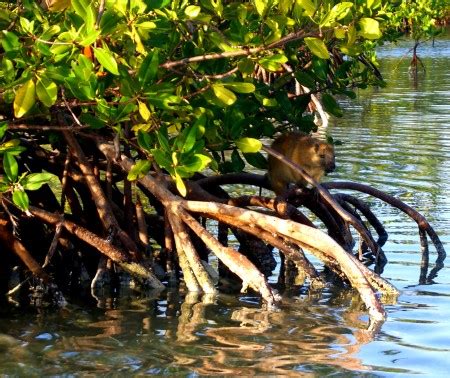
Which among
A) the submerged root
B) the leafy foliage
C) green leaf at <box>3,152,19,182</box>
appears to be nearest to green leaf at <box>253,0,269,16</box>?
the leafy foliage

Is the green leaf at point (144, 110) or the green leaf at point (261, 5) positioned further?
the green leaf at point (144, 110)

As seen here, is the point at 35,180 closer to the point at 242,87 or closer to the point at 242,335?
the point at 242,87

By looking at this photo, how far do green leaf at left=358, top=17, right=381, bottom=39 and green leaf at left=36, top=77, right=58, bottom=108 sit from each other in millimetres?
1639

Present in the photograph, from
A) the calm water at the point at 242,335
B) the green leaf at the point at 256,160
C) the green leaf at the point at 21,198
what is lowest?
the calm water at the point at 242,335

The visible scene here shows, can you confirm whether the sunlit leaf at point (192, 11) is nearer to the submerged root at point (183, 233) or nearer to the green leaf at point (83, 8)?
the green leaf at point (83, 8)

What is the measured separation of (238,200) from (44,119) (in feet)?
5.50

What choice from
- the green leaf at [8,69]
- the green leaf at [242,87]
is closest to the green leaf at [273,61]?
the green leaf at [242,87]

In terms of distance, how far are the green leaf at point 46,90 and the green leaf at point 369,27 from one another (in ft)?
5.38

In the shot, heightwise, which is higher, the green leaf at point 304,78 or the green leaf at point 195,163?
the green leaf at point 304,78

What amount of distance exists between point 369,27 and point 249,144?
1224mm

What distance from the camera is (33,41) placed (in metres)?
5.37

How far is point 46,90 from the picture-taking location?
16.8ft

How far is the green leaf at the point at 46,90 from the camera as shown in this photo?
16.7 feet

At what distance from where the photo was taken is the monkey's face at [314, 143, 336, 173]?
9312mm
